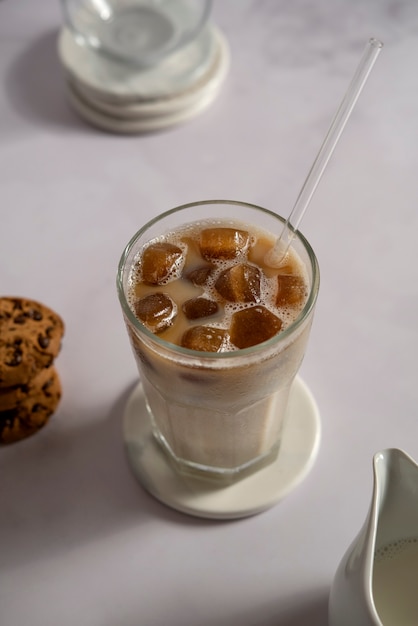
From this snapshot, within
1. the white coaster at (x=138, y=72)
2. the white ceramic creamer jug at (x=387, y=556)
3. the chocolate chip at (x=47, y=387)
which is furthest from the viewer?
the white coaster at (x=138, y=72)

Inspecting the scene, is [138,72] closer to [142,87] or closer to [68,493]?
[142,87]

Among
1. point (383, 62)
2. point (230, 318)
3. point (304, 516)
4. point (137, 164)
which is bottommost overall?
point (304, 516)

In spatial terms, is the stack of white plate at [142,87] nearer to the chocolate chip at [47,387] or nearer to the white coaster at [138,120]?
the white coaster at [138,120]

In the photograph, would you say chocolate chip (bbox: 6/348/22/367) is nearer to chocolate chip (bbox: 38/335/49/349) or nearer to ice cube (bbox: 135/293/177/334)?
chocolate chip (bbox: 38/335/49/349)

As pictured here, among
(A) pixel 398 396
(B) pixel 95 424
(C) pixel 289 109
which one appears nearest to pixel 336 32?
(C) pixel 289 109

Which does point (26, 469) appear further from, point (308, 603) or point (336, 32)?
point (336, 32)

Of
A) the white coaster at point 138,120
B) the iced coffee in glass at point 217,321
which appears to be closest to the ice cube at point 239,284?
the iced coffee in glass at point 217,321
